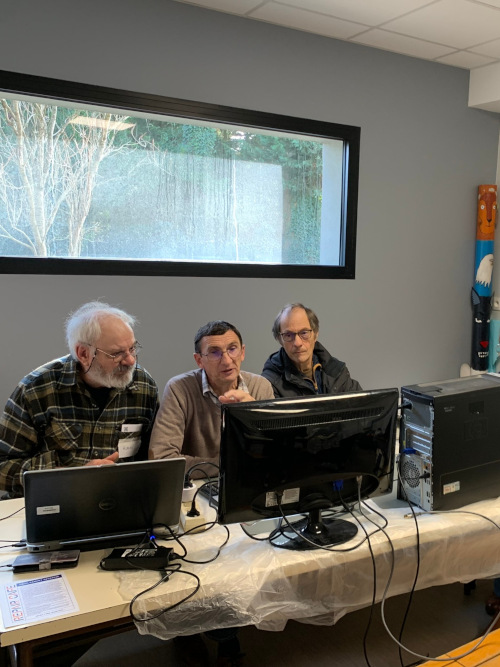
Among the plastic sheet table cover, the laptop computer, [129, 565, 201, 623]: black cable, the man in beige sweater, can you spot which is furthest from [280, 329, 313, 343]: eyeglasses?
[129, 565, 201, 623]: black cable

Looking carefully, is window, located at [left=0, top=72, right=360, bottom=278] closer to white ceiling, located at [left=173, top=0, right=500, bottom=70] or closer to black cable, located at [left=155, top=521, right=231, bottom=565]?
white ceiling, located at [left=173, top=0, right=500, bottom=70]

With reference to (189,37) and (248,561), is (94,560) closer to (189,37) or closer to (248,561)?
(248,561)

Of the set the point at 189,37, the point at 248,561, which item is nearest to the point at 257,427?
the point at 248,561

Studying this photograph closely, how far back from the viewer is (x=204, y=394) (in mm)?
2139

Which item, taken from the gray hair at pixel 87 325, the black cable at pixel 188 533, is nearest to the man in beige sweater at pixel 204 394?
the gray hair at pixel 87 325

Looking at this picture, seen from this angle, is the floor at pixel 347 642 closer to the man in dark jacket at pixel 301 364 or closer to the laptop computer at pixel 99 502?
the laptop computer at pixel 99 502

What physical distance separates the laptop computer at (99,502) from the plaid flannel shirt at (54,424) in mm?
508

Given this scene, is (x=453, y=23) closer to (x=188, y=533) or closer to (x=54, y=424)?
(x=54, y=424)

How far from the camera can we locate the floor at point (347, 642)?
2.02 meters

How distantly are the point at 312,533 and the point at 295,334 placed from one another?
1.19 meters

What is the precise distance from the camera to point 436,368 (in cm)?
429

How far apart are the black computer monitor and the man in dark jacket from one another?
38.7 inches

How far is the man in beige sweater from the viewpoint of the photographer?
2.08 m

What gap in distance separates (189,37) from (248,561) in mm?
2730
